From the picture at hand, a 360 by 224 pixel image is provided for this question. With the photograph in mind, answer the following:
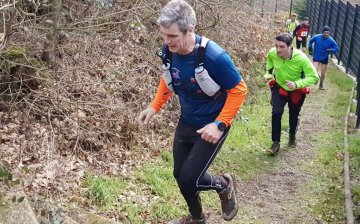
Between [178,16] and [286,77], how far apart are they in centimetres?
443

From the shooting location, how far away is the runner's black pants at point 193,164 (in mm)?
4477

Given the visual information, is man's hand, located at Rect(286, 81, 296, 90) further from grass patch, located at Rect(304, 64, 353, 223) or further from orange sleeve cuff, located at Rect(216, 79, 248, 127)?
orange sleeve cuff, located at Rect(216, 79, 248, 127)

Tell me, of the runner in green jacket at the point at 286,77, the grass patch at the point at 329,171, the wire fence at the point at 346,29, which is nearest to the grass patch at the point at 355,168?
the grass patch at the point at 329,171

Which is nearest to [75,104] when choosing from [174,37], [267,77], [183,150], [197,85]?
[183,150]

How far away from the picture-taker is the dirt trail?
5.99m

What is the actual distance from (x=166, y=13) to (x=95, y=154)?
3.24 metres

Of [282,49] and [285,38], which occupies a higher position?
[285,38]

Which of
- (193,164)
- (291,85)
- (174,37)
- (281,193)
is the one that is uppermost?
(174,37)

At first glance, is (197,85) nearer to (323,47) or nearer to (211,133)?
(211,133)

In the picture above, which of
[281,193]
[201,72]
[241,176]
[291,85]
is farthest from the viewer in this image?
[291,85]

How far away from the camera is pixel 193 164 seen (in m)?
4.46

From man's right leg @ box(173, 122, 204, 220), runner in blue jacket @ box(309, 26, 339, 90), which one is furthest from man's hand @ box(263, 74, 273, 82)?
runner in blue jacket @ box(309, 26, 339, 90)

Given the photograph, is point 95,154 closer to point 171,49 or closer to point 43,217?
point 43,217

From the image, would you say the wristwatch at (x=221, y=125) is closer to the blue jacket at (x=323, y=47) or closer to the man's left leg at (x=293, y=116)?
the man's left leg at (x=293, y=116)
